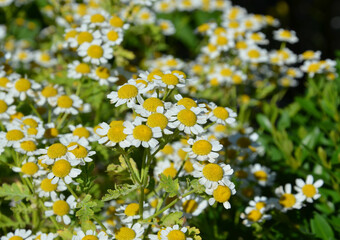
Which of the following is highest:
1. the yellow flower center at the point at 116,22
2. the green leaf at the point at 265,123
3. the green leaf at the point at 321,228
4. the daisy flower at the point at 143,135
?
the daisy flower at the point at 143,135

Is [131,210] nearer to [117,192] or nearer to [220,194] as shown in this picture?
[117,192]

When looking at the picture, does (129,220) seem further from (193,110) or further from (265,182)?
(265,182)

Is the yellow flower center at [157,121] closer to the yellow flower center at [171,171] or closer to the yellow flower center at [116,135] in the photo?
the yellow flower center at [116,135]

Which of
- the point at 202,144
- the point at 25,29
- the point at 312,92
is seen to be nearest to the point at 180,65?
the point at 312,92

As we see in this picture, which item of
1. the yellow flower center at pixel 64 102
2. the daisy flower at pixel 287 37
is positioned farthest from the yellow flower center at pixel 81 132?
the daisy flower at pixel 287 37

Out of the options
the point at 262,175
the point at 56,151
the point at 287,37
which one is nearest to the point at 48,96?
the point at 56,151

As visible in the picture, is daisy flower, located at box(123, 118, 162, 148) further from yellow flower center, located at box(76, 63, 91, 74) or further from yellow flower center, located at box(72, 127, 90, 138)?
yellow flower center, located at box(76, 63, 91, 74)
